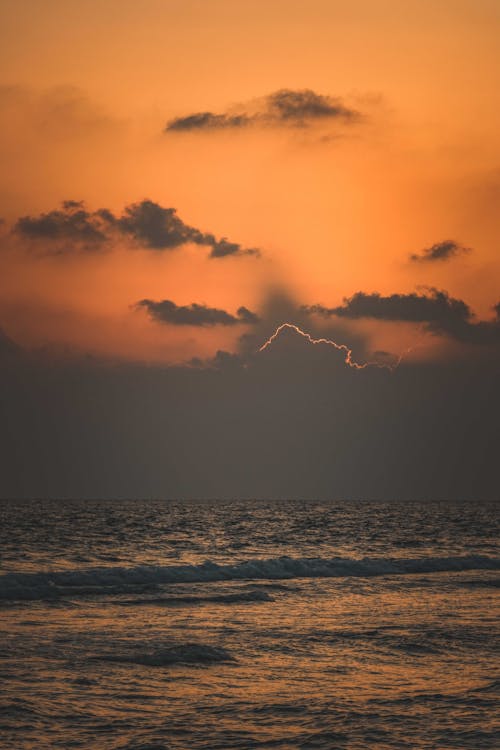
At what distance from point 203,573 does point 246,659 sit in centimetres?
2184

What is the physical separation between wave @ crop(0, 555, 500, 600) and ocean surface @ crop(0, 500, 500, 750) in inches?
5.7

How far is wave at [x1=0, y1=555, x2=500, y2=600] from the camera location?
32.1 meters

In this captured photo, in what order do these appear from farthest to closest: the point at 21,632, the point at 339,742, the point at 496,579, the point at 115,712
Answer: the point at 496,579, the point at 21,632, the point at 115,712, the point at 339,742

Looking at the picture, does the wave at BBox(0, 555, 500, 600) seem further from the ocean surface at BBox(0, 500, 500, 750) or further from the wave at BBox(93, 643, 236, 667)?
the wave at BBox(93, 643, 236, 667)

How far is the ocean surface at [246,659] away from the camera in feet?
42.4

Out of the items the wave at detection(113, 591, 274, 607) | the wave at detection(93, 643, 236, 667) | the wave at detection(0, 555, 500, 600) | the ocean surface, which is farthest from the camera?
the wave at detection(0, 555, 500, 600)

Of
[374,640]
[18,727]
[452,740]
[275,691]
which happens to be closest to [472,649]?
[374,640]

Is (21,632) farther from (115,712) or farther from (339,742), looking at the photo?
(339,742)

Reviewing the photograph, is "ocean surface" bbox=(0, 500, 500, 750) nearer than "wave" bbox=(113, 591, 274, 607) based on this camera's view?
Yes

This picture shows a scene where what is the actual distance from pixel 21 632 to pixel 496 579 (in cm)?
2403

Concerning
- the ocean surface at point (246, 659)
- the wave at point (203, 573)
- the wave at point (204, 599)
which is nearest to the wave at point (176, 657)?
the ocean surface at point (246, 659)

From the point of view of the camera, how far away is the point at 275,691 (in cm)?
1559

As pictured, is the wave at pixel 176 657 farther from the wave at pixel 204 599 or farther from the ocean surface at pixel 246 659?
the wave at pixel 204 599

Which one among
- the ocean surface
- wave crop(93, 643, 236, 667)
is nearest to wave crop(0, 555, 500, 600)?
the ocean surface
